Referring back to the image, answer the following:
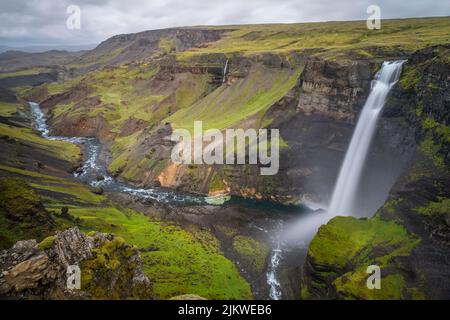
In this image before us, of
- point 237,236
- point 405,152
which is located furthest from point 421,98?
point 237,236

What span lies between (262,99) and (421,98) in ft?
161

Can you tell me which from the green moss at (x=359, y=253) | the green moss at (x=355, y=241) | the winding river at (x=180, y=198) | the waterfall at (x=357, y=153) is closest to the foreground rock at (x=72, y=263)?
the winding river at (x=180, y=198)

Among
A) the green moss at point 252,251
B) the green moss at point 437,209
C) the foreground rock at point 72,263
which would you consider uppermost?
the foreground rock at point 72,263

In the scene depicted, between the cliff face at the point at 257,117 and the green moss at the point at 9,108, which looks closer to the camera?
the cliff face at the point at 257,117

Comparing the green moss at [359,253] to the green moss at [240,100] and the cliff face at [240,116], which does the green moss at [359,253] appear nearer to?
the cliff face at [240,116]

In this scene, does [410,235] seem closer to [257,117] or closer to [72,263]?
[72,263]

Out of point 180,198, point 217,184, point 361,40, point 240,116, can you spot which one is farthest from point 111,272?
point 361,40

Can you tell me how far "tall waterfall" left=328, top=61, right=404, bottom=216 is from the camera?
64000mm

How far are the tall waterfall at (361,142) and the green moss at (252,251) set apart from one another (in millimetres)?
17423

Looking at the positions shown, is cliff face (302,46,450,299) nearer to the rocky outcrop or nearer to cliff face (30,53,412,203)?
cliff face (30,53,412,203)

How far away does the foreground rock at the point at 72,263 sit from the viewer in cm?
2333

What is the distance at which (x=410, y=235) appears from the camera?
137 feet

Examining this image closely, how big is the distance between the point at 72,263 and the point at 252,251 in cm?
3010

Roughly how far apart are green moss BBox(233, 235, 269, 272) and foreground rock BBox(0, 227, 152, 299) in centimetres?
2154
